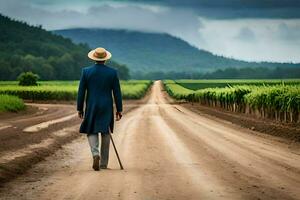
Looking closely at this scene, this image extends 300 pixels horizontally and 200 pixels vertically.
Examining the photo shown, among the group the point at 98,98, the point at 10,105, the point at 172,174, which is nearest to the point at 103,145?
the point at 98,98

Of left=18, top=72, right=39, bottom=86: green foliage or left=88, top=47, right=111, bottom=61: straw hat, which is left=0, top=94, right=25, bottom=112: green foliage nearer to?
left=88, top=47, right=111, bottom=61: straw hat

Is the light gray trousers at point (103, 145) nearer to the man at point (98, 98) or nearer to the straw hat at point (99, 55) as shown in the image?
the man at point (98, 98)

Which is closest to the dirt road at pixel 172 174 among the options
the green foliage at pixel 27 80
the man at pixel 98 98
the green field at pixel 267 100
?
the man at pixel 98 98

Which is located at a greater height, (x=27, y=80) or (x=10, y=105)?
(x=27, y=80)

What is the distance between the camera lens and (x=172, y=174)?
1159cm

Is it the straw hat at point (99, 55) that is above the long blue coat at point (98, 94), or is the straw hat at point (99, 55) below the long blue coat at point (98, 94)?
above

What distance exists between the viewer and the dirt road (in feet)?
31.1

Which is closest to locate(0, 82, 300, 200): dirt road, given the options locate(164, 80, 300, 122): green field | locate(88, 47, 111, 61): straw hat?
locate(88, 47, 111, 61): straw hat

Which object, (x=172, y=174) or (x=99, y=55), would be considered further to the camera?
(x=99, y=55)

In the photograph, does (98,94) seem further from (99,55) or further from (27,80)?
(27,80)

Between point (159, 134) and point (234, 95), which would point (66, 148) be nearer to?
point (159, 134)

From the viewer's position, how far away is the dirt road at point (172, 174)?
9.48m

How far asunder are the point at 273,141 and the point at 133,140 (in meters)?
4.35

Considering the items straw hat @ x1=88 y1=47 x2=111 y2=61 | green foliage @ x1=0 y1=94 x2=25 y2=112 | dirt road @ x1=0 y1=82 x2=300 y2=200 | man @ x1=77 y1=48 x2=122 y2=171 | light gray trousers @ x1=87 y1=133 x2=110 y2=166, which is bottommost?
green foliage @ x1=0 y1=94 x2=25 y2=112
